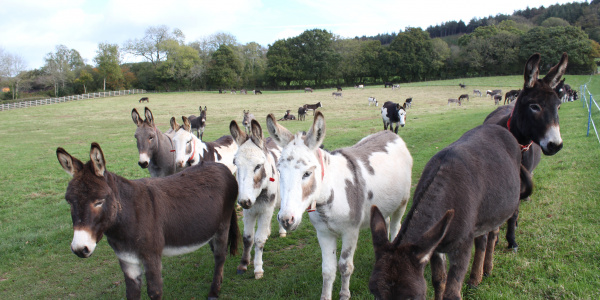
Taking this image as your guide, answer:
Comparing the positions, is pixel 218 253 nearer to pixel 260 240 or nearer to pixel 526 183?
pixel 260 240

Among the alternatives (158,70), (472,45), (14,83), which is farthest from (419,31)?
(14,83)

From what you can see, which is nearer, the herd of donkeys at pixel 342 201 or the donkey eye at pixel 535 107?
the herd of donkeys at pixel 342 201

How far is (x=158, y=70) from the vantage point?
74.8 m

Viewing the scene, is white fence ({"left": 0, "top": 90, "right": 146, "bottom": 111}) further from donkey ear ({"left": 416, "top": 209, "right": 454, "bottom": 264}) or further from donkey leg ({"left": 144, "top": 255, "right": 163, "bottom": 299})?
donkey ear ({"left": 416, "top": 209, "right": 454, "bottom": 264})

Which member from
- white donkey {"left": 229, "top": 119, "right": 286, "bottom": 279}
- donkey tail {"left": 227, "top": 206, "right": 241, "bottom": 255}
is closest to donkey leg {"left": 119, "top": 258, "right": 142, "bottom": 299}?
white donkey {"left": 229, "top": 119, "right": 286, "bottom": 279}

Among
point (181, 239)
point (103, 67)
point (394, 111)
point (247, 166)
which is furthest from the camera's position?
point (103, 67)

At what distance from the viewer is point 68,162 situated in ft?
10.5

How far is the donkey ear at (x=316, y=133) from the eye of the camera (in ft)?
11.3

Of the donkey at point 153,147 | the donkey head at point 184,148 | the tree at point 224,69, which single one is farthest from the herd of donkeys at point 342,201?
the tree at point 224,69

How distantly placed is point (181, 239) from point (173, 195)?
54 cm

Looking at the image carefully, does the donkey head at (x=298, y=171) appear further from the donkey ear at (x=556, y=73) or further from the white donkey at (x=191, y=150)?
the white donkey at (x=191, y=150)

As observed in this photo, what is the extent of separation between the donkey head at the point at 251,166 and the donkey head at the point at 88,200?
1.44 meters

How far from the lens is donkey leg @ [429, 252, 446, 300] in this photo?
3033mm

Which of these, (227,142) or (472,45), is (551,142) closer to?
(227,142)
